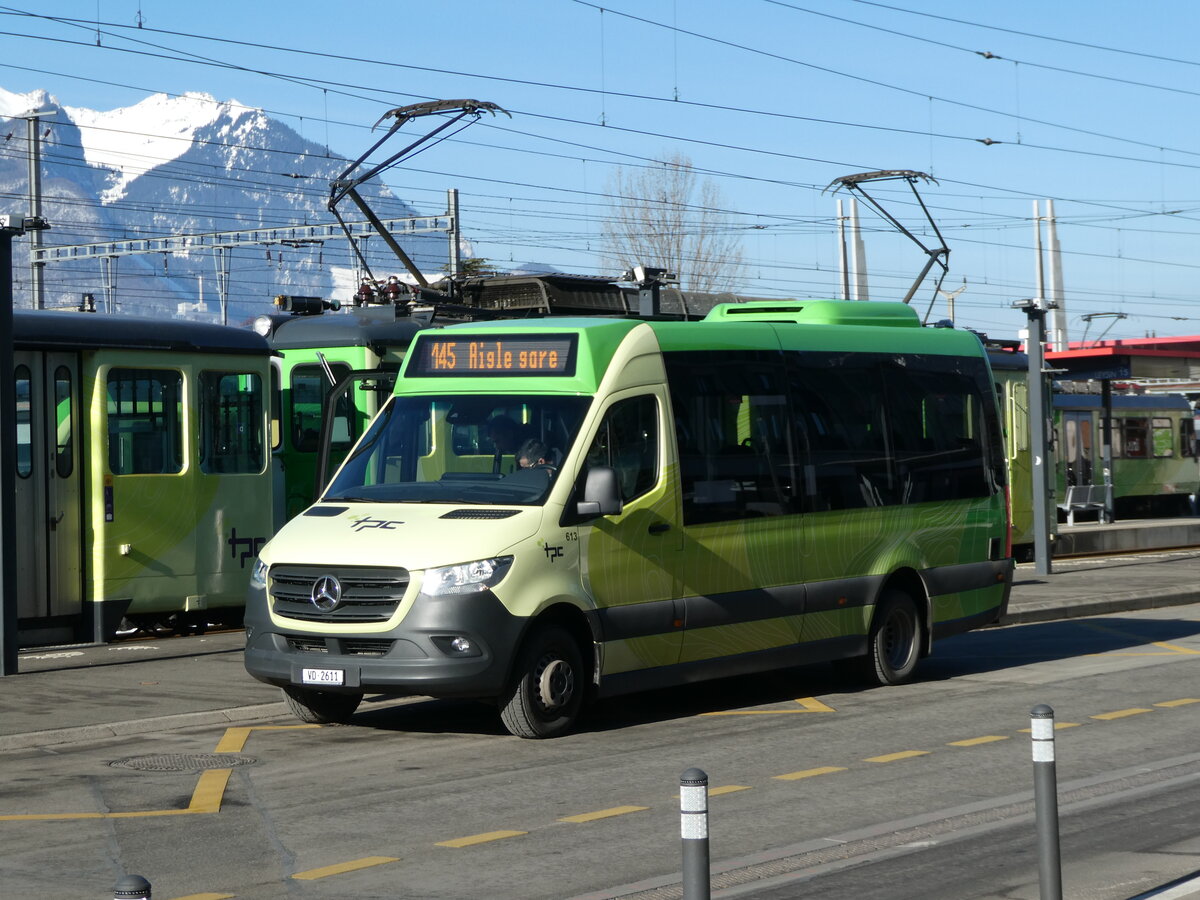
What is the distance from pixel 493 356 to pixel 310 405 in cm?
899

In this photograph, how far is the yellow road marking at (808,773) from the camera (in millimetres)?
9781

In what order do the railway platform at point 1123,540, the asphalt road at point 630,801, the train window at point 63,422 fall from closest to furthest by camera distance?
the asphalt road at point 630,801
the train window at point 63,422
the railway platform at point 1123,540

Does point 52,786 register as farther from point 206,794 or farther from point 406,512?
point 406,512

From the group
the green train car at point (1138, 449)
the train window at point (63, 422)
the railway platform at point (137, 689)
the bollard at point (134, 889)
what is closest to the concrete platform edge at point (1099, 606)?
the railway platform at point (137, 689)

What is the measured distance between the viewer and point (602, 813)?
877cm

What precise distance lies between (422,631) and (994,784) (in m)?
3.45

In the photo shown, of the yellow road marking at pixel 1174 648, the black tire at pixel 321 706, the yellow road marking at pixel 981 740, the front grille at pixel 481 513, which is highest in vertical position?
the front grille at pixel 481 513

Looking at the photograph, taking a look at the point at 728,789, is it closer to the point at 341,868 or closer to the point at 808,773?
the point at 808,773

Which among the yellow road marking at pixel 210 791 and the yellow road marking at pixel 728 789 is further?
the yellow road marking at pixel 728 789

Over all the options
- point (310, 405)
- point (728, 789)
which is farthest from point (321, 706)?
point (310, 405)

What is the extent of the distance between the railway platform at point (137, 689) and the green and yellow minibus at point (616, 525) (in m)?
0.92

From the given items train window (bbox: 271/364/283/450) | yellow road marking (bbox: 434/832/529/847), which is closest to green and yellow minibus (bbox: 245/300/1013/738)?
yellow road marking (bbox: 434/832/529/847)

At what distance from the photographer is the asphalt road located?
24.3 ft

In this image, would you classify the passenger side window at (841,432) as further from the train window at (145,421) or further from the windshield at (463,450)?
the train window at (145,421)
